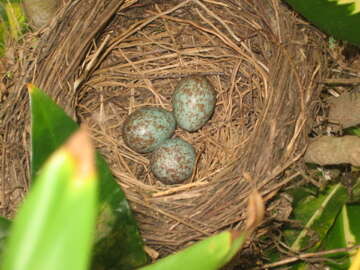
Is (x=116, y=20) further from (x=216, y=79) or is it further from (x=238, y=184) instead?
(x=238, y=184)

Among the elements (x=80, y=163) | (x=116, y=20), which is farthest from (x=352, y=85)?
(x=80, y=163)

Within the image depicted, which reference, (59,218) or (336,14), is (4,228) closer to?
(59,218)

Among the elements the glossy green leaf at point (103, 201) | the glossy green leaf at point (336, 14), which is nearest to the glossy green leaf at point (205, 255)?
the glossy green leaf at point (103, 201)

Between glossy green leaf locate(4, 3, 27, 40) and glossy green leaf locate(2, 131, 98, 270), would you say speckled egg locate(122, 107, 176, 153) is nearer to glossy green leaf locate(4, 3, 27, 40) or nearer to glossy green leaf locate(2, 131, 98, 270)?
glossy green leaf locate(4, 3, 27, 40)

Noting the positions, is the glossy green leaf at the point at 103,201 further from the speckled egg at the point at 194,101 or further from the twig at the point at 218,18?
the twig at the point at 218,18

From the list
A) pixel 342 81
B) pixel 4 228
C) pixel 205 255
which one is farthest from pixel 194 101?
pixel 205 255

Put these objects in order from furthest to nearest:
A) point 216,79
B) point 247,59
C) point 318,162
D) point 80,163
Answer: point 216,79 < point 247,59 < point 318,162 < point 80,163
